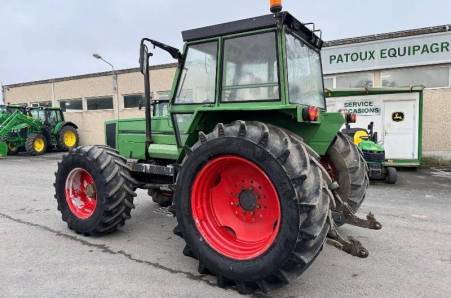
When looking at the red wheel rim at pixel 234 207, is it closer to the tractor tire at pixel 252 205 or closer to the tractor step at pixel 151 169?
the tractor tire at pixel 252 205

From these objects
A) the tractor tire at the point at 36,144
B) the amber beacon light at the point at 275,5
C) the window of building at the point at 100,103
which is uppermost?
the window of building at the point at 100,103

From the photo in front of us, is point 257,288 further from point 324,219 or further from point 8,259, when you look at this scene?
point 8,259

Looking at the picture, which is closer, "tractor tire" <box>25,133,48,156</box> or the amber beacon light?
the amber beacon light

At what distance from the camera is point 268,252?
9.08 ft

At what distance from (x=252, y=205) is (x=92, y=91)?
59.3ft

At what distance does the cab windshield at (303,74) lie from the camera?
3355 millimetres

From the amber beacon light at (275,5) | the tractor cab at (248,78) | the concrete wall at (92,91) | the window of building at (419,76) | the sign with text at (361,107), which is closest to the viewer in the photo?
the amber beacon light at (275,5)

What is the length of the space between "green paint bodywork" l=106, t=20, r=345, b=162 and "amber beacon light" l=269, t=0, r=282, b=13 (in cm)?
15

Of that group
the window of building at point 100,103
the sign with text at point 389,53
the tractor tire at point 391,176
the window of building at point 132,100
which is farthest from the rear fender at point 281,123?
the window of building at point 100,103

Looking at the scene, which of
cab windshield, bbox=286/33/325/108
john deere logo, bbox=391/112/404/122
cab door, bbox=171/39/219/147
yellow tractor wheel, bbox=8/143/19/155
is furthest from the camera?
yellow tractor wheel, bbox=8/143/19/155

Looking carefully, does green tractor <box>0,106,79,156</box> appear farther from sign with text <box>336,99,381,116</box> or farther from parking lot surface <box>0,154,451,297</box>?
parking lot surface <box>0,154,451,297</box>

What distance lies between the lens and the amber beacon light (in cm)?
307

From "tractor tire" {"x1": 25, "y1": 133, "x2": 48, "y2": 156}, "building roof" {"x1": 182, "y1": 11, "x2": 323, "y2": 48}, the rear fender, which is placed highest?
"building roof" {"x1": 182, "y1": 11, "x2": 323, "y2": 48}

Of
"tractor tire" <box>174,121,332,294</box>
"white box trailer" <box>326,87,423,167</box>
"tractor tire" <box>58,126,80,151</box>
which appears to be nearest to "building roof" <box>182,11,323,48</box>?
"tractor tire" <box>174,121,332,294</box>
